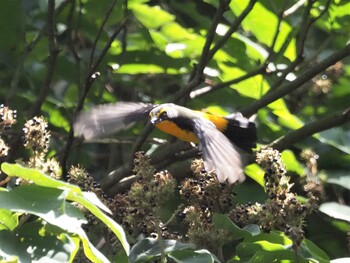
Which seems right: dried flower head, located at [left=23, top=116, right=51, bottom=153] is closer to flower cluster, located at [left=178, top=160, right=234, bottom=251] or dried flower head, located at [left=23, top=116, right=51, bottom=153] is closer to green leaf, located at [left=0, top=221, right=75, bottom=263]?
green leaf, located at [left=0, top=221, right=75, bottom=263]

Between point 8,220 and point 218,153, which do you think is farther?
point 218,153

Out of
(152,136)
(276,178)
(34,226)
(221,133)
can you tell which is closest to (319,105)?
(152,136)

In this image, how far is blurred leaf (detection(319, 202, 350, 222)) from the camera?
6.75 feet

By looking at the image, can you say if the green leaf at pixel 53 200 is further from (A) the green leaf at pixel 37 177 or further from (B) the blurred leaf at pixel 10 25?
(B) the blurred leaf at pixel 10 25

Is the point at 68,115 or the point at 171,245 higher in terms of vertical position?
the point at 171,245

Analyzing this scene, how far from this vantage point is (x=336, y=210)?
82.7 inches

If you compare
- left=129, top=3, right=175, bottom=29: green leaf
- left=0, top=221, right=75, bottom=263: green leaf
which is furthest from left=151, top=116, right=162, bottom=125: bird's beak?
left=0, top=221, right=75, bottom=263: green leaf

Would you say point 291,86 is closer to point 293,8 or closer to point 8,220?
point 293,8

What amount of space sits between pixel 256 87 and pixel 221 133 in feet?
1.48

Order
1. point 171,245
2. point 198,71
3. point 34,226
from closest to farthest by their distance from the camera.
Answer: point 34,226
point 171,245
point 198,71

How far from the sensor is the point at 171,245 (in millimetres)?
1563

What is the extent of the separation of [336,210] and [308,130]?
10.5 inches

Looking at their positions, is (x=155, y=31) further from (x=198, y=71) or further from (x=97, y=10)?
(x=198, y=71)

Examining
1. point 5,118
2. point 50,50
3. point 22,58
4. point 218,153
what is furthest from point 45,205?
point 22,58
